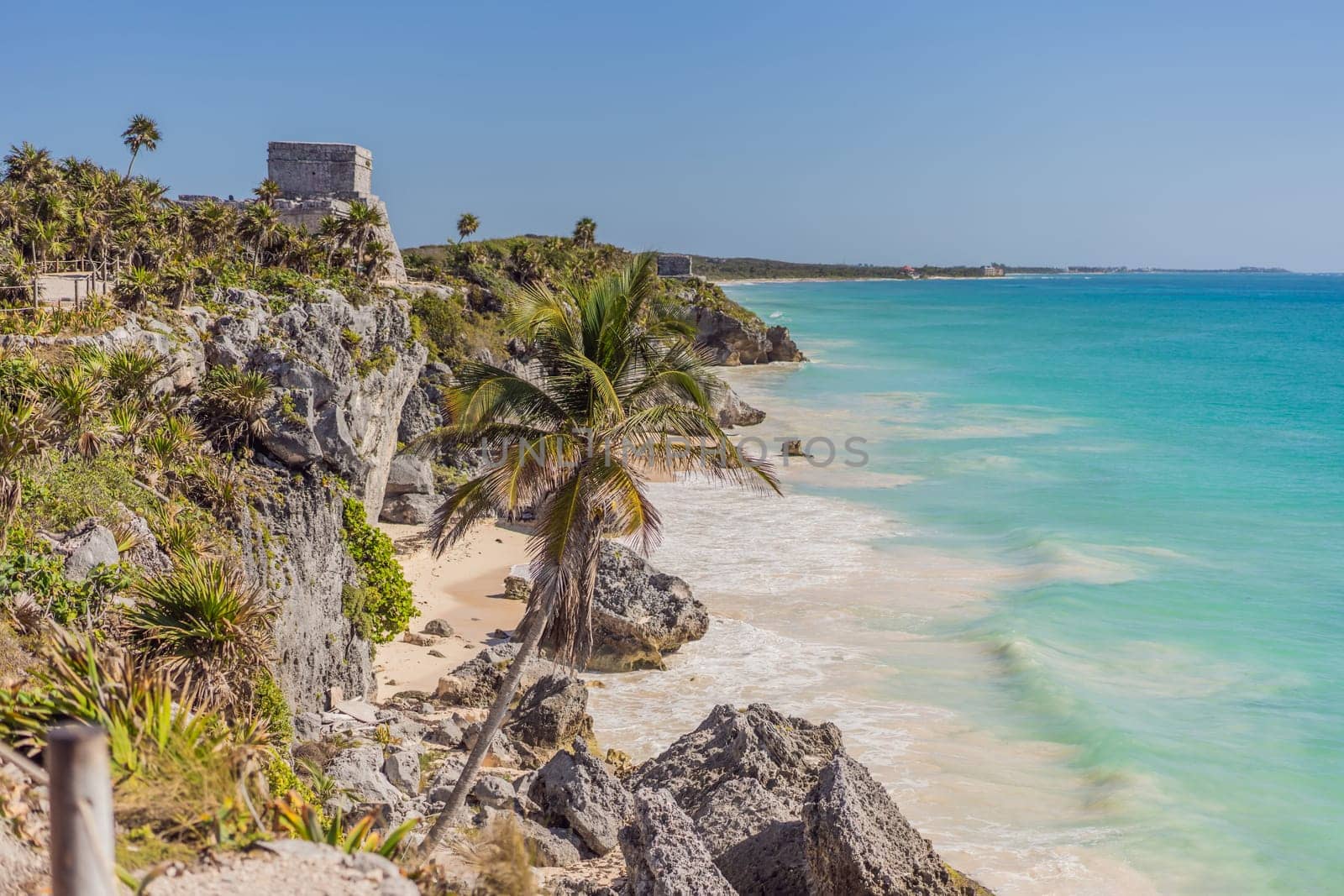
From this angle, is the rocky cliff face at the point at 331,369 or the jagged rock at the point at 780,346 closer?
the rocky cliff face at the point at 331,369

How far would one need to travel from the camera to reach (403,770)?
12094mm

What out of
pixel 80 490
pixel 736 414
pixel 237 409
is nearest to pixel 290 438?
pixel 237 409

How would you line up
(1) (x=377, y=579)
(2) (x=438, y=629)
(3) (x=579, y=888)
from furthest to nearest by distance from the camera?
(2) (x=438, y=629) → (1) (x=377, y=579) → (3) (x=579, y=888)

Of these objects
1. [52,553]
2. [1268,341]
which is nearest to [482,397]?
[52,553]

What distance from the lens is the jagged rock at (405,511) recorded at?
25734 millimetres

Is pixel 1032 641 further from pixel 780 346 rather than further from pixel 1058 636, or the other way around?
pixel 780 346

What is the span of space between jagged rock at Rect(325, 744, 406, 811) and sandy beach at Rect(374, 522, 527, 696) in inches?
173

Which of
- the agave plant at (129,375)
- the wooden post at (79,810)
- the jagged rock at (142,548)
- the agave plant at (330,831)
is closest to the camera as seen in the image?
the wooden post at (79,810)

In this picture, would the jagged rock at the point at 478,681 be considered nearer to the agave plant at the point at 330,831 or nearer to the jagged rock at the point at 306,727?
the jagged rock at the point at 306,727

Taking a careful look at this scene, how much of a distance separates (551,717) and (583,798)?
326 cm

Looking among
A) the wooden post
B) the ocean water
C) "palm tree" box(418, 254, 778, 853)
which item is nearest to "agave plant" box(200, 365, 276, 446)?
"palm tree" box(418, 254, 778, 853)

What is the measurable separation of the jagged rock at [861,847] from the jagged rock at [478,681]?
307 inches

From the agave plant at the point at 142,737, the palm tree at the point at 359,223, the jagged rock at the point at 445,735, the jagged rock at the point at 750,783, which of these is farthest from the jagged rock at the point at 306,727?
the palm tree at the point at 359,223

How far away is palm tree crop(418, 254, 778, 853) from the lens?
10008mm
